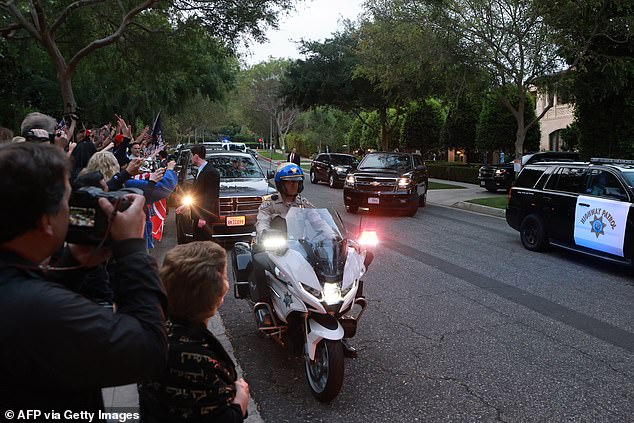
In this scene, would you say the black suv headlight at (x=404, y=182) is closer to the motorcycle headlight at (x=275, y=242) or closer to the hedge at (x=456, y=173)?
the motorcycle headlight at (x=275, y=242)

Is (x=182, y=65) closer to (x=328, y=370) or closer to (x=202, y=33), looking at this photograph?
(x=202, y=33)

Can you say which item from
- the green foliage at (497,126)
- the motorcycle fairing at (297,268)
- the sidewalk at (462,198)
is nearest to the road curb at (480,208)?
the sidewalk at (462,198)

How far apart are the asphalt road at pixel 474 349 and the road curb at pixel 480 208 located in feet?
20.3

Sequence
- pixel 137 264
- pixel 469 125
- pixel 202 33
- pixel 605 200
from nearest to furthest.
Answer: pixel 137 264 → pixel 605 200 → pixel 202 33 → pixel 469 125

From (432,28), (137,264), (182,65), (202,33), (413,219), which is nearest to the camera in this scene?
(137,264)

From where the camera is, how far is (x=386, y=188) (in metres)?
13.6

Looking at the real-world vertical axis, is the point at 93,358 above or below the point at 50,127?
below

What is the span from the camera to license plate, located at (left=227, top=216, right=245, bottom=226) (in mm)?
9500

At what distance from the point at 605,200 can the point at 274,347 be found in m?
6.07

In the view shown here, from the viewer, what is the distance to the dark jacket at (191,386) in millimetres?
1909

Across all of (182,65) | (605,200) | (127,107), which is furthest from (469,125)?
(605,200)

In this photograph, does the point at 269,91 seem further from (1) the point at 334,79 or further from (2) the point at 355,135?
(1) the point at 334,79

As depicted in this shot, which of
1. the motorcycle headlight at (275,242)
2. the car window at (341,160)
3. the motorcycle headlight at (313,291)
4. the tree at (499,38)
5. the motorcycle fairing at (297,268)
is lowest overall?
the motorcycle headlight at (313,291)

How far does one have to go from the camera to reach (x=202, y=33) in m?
18.8
